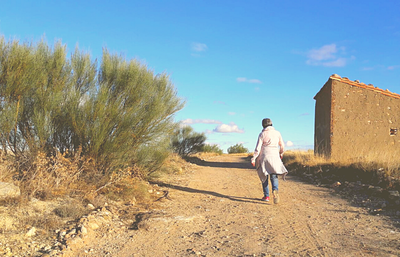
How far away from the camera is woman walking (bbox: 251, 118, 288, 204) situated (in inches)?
289

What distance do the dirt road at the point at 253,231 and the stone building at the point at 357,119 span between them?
765 centimetres

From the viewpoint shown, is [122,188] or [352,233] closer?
[352,233]

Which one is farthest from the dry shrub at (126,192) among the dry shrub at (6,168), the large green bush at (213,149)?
the large green bush at (213,149)

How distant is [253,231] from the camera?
5035 millimetres

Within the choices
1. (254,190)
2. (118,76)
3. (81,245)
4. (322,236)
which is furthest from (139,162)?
(322,236)

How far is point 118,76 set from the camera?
892 cm

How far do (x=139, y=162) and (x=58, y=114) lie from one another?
9.47 feet

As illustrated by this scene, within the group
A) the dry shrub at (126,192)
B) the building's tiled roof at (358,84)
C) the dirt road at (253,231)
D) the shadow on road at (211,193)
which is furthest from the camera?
the building's tiled roof at (358,84)

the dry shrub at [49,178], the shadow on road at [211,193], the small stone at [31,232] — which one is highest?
the dry shrub at [49,178]

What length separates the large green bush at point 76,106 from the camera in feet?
24.1

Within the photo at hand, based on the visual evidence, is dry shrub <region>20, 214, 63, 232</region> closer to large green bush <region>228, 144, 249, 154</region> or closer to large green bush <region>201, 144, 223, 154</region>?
large green bush <region>201, 144, 223, 154</region>

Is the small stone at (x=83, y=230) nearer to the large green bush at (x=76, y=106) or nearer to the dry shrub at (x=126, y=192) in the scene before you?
the dry shrub at (x=126, y=192)

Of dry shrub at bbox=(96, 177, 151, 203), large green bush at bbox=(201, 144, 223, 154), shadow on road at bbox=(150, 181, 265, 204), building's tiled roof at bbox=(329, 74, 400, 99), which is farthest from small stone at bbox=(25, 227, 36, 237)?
large green bush at bbox=(201, 144, 223, 154)

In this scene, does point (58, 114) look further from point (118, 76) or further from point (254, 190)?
point (254, 190)
